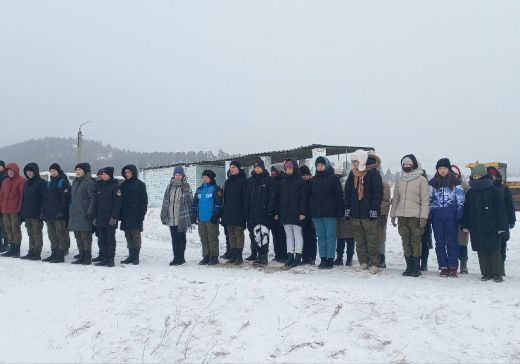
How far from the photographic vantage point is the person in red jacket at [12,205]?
9.95 metres

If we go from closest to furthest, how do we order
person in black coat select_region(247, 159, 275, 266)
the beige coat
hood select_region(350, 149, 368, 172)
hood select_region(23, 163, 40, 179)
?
the beige coat → hood select_region(350, 149, 368, 172) → person in black coat select_region(247, 159, 275, 266) → hood select_region(23, 163, 40, 179)

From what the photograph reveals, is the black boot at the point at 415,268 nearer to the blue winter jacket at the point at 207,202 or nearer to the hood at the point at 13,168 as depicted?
the blue winter jacket at the point at 207,202

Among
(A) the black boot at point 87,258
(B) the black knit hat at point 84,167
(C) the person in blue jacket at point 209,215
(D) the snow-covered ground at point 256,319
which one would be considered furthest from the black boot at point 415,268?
(B) the black knit hat at point 84,167

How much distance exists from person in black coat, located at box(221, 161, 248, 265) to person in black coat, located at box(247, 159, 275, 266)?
16cm

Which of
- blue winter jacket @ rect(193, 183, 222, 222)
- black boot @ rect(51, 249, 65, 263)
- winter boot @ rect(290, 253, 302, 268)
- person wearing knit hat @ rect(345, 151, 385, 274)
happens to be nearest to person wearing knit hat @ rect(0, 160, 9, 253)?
black boot @ rect(51, 249, 65, 263)

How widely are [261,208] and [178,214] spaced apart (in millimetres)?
1893

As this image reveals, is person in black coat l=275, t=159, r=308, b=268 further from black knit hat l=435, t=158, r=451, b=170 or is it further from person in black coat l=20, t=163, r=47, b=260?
person in black coat l=20, t=163, r=47, b=260

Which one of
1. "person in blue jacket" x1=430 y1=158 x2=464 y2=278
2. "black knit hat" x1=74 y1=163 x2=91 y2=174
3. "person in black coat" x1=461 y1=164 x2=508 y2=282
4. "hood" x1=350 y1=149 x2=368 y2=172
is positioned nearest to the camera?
"person in black coat" x1=461 y1=164 x2=508 y2=282

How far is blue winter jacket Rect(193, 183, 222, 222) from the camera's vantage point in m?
9.23

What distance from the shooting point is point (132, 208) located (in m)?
9.27

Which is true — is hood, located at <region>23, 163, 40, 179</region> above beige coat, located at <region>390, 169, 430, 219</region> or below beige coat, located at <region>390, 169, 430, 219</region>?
above

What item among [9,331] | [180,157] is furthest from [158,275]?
[180,157]

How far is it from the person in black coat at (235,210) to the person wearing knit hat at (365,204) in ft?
7.24

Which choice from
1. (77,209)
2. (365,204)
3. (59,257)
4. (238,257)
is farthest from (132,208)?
(365,204)
